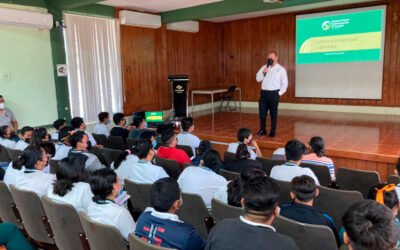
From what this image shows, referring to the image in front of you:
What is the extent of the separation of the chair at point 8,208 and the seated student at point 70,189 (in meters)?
0.59

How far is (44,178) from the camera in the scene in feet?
9.32

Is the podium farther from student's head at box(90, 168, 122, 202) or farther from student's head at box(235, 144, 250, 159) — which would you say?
student's head at box(90, 168, 122, 202)

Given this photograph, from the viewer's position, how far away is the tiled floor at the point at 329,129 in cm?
511

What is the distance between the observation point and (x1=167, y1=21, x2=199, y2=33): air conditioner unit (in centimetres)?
912

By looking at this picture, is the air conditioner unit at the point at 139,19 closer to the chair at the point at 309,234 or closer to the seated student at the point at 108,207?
the seated student at the point at 108,207

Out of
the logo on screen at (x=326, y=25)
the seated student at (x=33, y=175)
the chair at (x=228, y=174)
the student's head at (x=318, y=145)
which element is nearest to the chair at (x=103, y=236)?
the seated student at (x=33, y=175)

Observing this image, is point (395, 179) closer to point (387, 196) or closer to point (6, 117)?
point (387, 196)

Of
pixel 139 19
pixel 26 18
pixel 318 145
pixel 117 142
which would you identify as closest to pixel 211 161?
pixel 318 145

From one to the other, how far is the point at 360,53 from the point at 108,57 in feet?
20.4

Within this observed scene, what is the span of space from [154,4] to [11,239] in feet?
21.2

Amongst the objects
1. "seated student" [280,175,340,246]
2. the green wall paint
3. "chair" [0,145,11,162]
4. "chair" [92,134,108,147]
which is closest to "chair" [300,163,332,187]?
"seated student" [280,175,340,246]

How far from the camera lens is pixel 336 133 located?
245 inches

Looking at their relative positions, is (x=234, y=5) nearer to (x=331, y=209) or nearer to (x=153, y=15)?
(x=153, y=15)

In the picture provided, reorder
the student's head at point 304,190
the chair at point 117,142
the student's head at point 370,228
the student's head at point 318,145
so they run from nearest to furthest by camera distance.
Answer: the student's head at point 370,228 → the student's head at point 304,190 → the student's head at point 318,145 → the chair at point 117,142
